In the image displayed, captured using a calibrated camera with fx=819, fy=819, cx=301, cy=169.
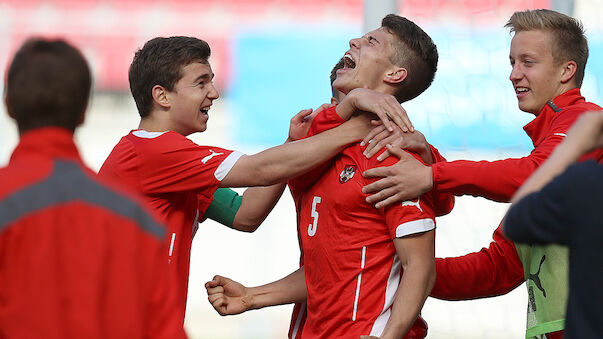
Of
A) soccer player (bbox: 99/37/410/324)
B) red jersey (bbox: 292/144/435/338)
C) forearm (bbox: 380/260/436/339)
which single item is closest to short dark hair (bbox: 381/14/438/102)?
soccer player (bbox: 99/37/410/324)

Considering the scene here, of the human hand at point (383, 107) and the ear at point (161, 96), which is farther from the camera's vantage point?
the ear at point (161, 96)

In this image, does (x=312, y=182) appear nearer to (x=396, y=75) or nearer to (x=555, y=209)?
(x=396, y=75)

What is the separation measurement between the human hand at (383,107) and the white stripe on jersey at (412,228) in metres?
0.33

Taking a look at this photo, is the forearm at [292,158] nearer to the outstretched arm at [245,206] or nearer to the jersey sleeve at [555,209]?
the outstretched arm at [245,206]

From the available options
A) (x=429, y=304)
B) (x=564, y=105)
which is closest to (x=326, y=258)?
(x=564, y=105)

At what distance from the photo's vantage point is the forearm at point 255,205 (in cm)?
331

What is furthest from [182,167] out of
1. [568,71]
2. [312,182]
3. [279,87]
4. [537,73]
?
[279,87]

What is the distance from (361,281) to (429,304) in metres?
4.89

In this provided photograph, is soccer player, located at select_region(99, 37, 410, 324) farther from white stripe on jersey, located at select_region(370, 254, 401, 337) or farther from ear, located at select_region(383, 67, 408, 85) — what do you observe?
white stripe on jersey, located at select_region(370, 254, 401, 337)

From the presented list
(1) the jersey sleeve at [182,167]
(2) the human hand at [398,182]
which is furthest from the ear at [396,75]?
(1) the jersey sleeve at [182,167]

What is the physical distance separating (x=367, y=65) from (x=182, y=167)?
0.76 meters

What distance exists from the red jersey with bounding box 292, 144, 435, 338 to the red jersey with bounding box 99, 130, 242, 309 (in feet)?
1.35

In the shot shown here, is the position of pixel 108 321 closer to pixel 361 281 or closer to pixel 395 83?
pixel 361 281

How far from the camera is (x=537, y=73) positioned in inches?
115
